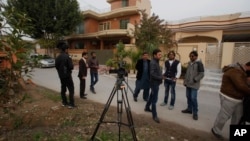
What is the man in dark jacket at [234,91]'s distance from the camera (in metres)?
2.99

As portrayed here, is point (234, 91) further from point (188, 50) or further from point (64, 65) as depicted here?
point (188, 50)

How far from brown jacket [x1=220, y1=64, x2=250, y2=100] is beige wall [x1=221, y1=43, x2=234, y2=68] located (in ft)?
26.3

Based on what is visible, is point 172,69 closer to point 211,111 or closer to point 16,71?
point 211,111

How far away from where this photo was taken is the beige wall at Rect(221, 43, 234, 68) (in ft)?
32.3

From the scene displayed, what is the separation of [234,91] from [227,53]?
326 inches

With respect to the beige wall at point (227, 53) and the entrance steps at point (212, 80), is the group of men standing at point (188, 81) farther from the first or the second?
the beige wall at point (227, 53)

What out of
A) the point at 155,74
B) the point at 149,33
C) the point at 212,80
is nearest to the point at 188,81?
the point at 155,74

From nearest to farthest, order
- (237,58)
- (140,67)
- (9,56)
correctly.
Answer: (9,56) → (140,67) → (237,58)

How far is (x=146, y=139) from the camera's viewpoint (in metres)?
3.19

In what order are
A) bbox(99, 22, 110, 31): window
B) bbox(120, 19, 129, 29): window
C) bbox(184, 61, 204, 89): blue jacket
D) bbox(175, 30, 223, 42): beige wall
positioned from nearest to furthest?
bbox(184, 61, 204, 89): blue jacket < bbox(175, 30, 223, 42): beige wall < bbox(120, 19, 129, 29): window < bbox(99, 22, 110, 31): window

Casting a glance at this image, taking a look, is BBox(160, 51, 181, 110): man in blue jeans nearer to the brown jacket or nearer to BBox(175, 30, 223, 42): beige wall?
the brown jacket

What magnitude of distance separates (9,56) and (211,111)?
5421mm

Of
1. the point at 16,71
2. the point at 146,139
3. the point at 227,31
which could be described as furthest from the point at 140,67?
the point at 227,31

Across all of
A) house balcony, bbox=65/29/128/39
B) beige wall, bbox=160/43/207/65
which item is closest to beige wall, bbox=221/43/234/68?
beige wall, bbox=160/43/207/65
